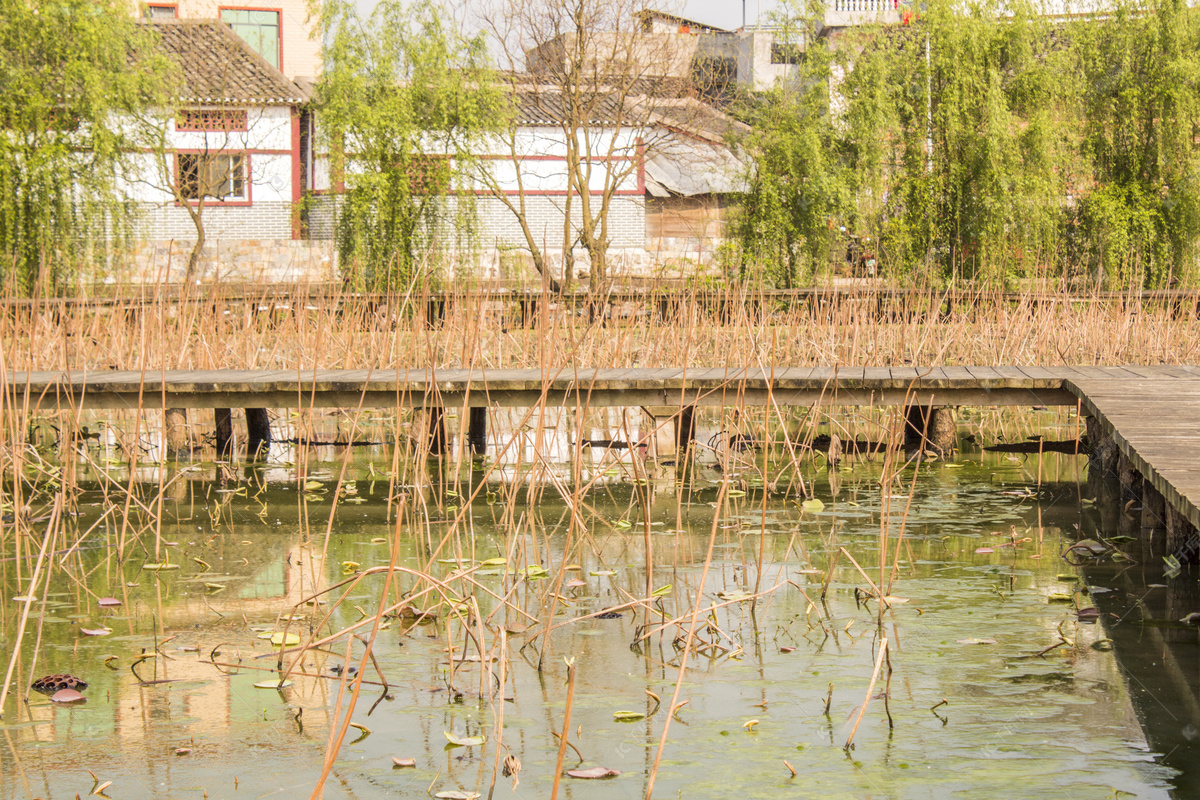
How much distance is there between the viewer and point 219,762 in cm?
197

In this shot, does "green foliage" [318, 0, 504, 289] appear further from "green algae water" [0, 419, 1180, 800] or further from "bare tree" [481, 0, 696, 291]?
"green algae water" [0, 419, 1180, 800]

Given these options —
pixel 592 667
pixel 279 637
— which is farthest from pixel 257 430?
pixel 592 667

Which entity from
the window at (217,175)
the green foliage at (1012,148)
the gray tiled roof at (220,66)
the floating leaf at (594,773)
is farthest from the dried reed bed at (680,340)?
the gray tiled roof at (220,66)

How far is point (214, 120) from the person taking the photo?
53.7 ft

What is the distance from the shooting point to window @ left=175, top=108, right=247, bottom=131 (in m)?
15.9

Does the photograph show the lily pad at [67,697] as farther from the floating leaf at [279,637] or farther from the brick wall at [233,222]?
the brick wall at [233,222]

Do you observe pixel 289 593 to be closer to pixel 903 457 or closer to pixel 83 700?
pixel 83 700

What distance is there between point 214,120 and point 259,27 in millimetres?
6174

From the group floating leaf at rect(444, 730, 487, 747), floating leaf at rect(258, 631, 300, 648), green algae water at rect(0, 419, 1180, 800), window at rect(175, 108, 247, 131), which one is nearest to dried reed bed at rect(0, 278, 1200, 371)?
green algae water at rect(0, 419, 1180, 800)

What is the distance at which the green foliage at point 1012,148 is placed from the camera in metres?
9.68

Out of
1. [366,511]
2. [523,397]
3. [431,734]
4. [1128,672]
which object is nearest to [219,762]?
[431,734]

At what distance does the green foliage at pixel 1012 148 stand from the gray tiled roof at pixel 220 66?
834 cm

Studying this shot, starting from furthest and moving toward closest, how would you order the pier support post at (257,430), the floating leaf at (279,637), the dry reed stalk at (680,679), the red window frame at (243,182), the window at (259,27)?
1. the window at (259,27)
2. the red window frame at (243,182)
3. the pier support post at (257,430)
4. the floating leaf at (279,637)
5. the dry reed stalk at (680,679)

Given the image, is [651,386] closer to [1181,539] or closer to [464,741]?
[1181,539]
